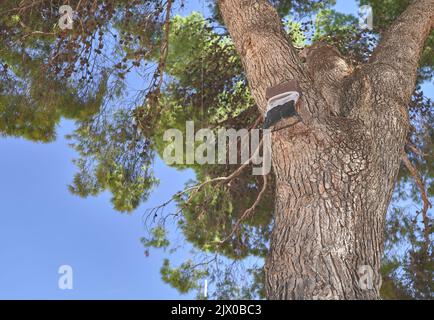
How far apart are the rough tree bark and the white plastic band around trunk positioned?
59 millimetres

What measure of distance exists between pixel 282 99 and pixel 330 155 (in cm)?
38

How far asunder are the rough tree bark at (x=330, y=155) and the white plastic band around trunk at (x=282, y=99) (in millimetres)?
59

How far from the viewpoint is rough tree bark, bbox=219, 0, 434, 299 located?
2.46 meters

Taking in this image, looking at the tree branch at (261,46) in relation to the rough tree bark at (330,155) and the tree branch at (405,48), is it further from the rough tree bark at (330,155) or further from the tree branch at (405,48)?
the tree branch at (405,48)

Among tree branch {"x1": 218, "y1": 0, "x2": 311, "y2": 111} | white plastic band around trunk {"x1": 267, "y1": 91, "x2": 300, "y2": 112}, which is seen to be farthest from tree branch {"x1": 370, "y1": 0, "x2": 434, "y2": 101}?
white plastic band around trunk {"x1": 267, "y1": 91, "x2": 300, "y2": 112}

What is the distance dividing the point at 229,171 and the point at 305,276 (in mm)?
2832

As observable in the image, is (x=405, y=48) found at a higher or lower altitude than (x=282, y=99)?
higher

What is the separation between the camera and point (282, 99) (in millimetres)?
2947

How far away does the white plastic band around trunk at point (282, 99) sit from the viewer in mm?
2920

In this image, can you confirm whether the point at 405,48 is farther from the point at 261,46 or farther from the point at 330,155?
the point at 330,155

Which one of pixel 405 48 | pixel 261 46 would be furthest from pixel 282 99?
pixel 405 48

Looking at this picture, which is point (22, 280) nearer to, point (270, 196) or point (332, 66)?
point (270, 196)

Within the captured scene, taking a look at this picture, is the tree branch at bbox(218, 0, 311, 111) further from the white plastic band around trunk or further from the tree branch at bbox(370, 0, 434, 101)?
the tree branch at bbox(370, 0, 434, 101)

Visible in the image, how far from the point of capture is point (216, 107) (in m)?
5.59
